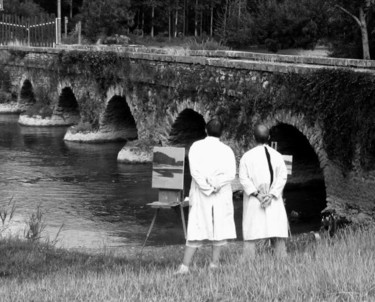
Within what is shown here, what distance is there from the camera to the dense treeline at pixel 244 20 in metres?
29.6

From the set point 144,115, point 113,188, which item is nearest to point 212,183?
point 113,188

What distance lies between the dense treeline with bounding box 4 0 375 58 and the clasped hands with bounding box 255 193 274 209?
17816 mm

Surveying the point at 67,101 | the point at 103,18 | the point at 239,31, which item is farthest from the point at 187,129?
the point at 103,18

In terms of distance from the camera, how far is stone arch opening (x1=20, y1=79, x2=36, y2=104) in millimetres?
37406

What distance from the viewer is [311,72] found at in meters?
16.0

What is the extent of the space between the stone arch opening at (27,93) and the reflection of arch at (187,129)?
16.0 m

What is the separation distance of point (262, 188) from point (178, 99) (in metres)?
13.9

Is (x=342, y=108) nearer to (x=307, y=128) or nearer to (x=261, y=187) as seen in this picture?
(x=307, y=128)

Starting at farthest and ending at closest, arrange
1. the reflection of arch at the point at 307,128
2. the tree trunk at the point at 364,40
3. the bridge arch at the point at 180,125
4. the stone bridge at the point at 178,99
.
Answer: the tree trunk at the point at 364,40 → the bridge arch at the point at 180,125 → the reflection of arch at the point at 307,128 → the stone bridge at the point at 178,99

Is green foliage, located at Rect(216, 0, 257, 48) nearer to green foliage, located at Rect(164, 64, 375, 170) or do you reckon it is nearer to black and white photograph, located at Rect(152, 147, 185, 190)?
green foliage, located at Rect(164, 64, 375, 170)

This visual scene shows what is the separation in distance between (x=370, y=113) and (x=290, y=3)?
104 feet

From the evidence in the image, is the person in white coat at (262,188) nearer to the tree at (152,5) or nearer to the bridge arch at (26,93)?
the bridge arch at (26,93)

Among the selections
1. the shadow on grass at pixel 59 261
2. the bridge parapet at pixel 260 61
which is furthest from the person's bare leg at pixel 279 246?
the bridge parapet at pixel 260 61

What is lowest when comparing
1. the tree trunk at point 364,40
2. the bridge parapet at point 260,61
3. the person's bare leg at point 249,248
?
the person's bare leg at point 249,248
